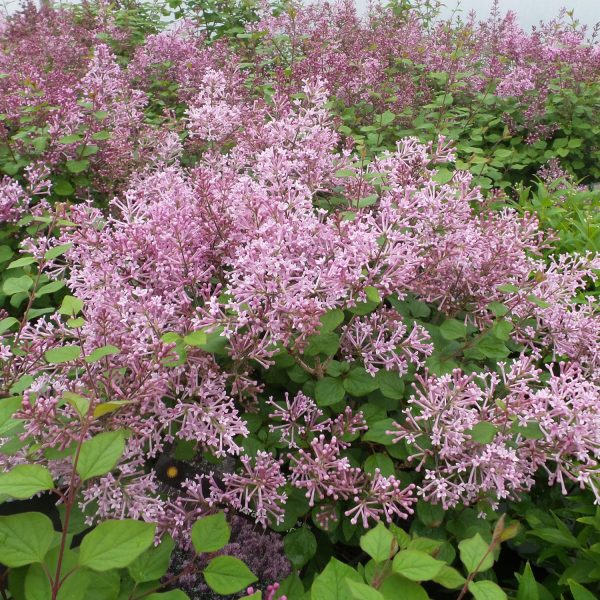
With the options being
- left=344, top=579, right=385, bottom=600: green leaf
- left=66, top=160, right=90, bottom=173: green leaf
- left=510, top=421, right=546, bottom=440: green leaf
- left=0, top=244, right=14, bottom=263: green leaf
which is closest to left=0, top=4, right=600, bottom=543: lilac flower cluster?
left=510, top=421, right=546, bottom=440: green leaf

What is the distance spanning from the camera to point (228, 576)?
1.11 meters

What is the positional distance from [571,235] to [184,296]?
9.92ft

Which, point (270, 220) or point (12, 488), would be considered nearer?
point (12, 488)

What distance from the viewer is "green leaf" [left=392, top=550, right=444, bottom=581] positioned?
967mm

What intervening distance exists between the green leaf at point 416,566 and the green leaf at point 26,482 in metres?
0.60

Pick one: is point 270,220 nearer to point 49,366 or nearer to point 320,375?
point 320,375

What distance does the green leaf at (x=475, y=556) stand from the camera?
3.41 feet

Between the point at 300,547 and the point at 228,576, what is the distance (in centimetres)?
57

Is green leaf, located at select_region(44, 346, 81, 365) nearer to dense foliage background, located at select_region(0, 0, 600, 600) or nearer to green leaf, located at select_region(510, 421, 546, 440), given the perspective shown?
dense foliage background, located at select_region(0, 0, 600, 600)

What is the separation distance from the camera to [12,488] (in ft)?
3.10

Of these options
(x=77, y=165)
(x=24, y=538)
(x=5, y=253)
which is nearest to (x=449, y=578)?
(x=24, y=538)

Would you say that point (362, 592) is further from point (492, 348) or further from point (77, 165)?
point (77, 165)

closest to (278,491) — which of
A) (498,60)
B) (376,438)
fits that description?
(376,438)

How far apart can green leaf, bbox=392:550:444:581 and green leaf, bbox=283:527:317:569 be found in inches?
26.3
